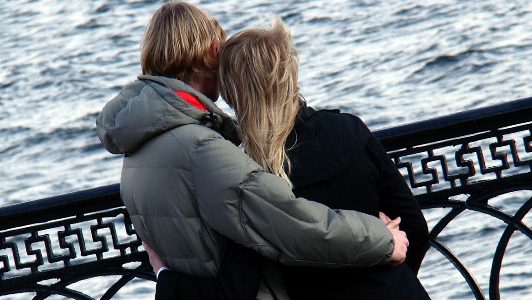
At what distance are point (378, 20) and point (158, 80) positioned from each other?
923 cm

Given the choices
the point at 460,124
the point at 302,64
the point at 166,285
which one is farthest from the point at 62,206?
the point at 302,64

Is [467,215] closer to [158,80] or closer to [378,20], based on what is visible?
[378,20]

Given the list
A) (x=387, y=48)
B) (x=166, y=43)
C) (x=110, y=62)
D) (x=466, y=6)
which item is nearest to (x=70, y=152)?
(x=110, y=62)

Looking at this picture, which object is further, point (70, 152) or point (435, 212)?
point (70, 152)

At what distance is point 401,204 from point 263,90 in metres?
0.46

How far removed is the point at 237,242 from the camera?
150cm

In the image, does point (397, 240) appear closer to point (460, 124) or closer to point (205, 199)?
point (205, 199)

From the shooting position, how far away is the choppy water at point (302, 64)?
8.52 meters

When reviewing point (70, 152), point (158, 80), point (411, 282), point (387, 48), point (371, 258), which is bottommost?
point (70, 152)

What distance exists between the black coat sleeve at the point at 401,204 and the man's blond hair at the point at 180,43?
0.45 metres

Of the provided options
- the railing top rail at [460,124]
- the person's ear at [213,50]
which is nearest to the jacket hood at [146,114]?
the person's ear at [213,50]

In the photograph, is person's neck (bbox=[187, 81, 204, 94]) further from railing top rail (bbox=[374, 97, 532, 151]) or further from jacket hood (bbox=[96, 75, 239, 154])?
railing top rail (bbox=[374, 97, 532, 151])

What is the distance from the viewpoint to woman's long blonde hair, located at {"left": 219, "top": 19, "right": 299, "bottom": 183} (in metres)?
1.55

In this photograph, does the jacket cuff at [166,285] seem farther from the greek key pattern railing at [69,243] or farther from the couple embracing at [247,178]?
the greek key pattern railing at [69,243]
